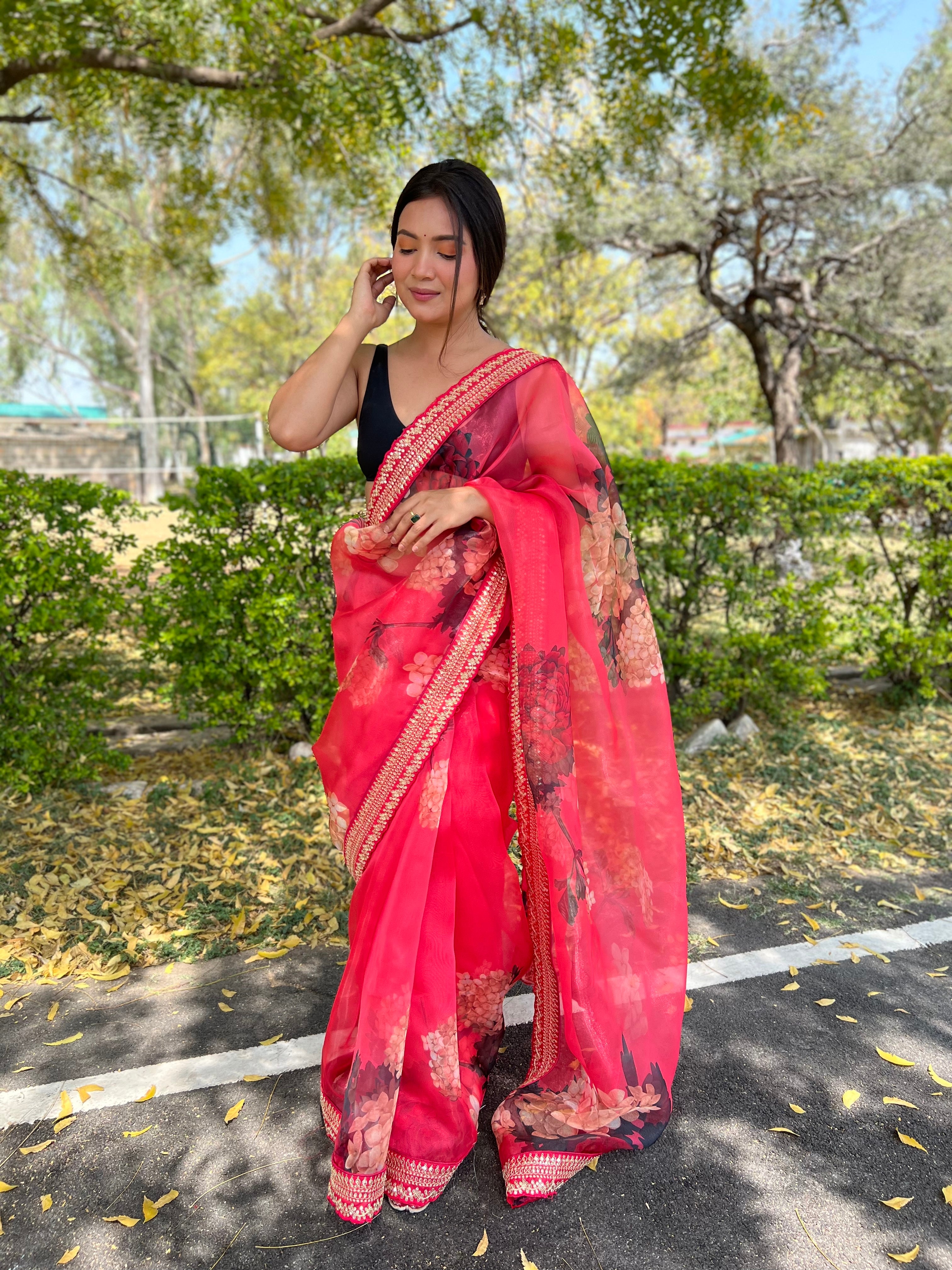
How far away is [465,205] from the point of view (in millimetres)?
1968

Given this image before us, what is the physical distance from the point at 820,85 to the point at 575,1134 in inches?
437

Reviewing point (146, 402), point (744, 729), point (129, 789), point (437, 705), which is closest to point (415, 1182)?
point (437, 705)

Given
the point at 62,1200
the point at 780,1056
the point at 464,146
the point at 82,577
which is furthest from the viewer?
the point at 464,146

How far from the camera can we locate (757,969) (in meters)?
2.98

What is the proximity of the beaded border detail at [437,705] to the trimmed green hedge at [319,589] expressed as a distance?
248 cm

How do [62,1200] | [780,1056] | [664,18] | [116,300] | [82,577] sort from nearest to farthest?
[62,1200], [780,1056], [82,577], [664,18], [116,300]

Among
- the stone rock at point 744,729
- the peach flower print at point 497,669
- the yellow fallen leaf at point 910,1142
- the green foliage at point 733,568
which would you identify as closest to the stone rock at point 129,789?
the peach flower print at point 497,669

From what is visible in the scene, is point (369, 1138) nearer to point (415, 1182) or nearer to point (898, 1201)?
point (415, 1182)

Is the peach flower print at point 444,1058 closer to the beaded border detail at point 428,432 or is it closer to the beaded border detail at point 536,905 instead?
the beaded border detail at point 536,905

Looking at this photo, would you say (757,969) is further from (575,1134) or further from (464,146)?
(464,146)

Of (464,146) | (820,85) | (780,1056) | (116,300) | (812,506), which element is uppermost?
(116,300)

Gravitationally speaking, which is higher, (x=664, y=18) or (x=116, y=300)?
(x=116, y=300)

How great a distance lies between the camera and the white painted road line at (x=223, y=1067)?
2338 millimetres

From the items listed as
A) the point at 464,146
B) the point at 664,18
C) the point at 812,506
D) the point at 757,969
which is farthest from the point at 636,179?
the point at 757,969
